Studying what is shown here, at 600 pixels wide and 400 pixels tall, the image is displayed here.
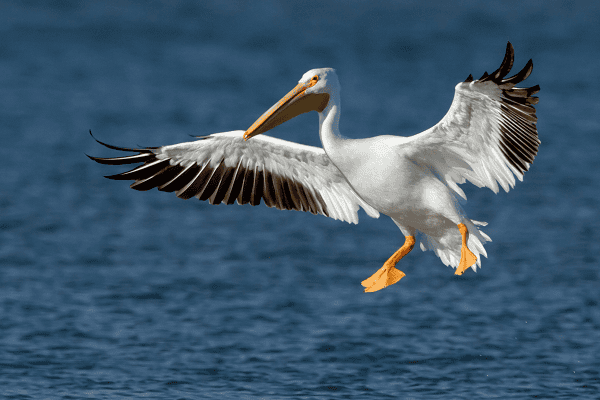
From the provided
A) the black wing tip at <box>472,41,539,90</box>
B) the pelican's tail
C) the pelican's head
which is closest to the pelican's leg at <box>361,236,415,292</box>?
the pelican's tail

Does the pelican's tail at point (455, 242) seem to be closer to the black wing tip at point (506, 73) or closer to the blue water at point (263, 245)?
the black wing tip at point (506, 73)

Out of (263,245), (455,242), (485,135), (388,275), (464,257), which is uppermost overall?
(485,135)

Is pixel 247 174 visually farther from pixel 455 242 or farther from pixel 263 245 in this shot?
pixel 263 245

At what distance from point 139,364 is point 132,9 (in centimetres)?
2919

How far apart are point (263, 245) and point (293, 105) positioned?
1254cm

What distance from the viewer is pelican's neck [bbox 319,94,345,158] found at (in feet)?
30.0

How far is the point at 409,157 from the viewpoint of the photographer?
9.45m

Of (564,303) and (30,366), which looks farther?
(564,303)

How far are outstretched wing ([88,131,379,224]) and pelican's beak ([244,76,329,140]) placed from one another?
1.00 meters

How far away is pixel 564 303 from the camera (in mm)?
18797

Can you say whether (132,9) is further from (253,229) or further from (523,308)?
(523,308)

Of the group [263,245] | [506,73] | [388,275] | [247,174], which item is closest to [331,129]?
[506,73]

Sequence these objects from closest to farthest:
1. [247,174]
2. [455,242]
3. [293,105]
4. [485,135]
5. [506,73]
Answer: [506,73] → [485,135] → [293,105] → [455,242] → [247,174]

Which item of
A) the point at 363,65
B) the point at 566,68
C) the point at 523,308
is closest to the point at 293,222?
the point at 523,308
